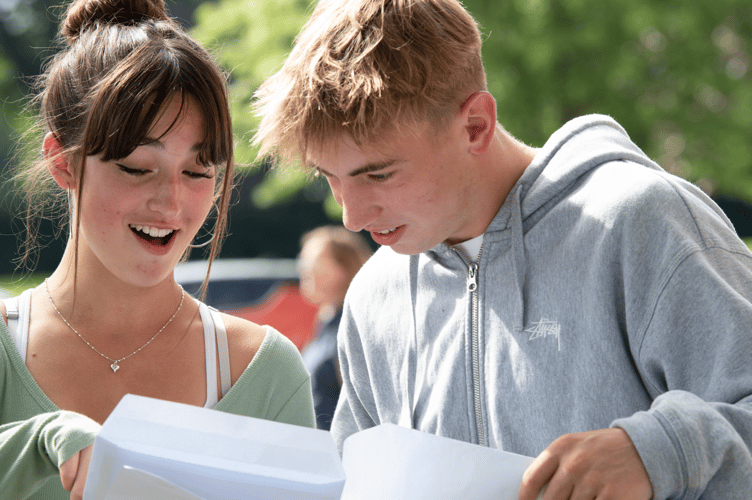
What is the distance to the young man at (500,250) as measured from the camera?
1.60 metres

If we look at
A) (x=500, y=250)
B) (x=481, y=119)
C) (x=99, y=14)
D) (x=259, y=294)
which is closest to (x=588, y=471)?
(x=500, y=250)

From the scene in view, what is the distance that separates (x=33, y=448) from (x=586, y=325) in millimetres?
1156

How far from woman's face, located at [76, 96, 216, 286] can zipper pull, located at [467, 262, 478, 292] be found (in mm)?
690

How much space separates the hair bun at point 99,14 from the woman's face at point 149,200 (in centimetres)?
34

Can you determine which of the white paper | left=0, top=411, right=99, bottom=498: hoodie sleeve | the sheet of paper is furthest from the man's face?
the sheet of paper

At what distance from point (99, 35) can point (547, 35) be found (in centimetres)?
515

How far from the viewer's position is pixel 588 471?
133 cm

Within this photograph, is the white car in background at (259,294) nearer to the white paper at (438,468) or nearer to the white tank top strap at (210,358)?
the white tank top strap at (210,358)

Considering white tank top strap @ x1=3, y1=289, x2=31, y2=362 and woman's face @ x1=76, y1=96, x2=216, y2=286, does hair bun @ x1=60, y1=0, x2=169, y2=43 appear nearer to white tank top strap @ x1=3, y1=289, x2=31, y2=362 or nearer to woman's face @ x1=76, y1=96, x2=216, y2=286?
woman's face @ x1=76, y1=96, x2=216, y2=286

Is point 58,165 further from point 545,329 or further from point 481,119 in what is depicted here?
point 545,329

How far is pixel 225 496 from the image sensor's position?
114cm

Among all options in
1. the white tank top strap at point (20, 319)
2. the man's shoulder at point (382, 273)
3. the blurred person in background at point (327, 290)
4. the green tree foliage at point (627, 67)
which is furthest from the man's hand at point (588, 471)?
the green tree foliage at point (627, 67)

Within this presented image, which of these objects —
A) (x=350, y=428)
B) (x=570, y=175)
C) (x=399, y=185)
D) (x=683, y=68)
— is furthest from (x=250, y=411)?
(x=683, y=68)

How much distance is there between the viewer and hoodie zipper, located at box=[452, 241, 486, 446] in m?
1.93
